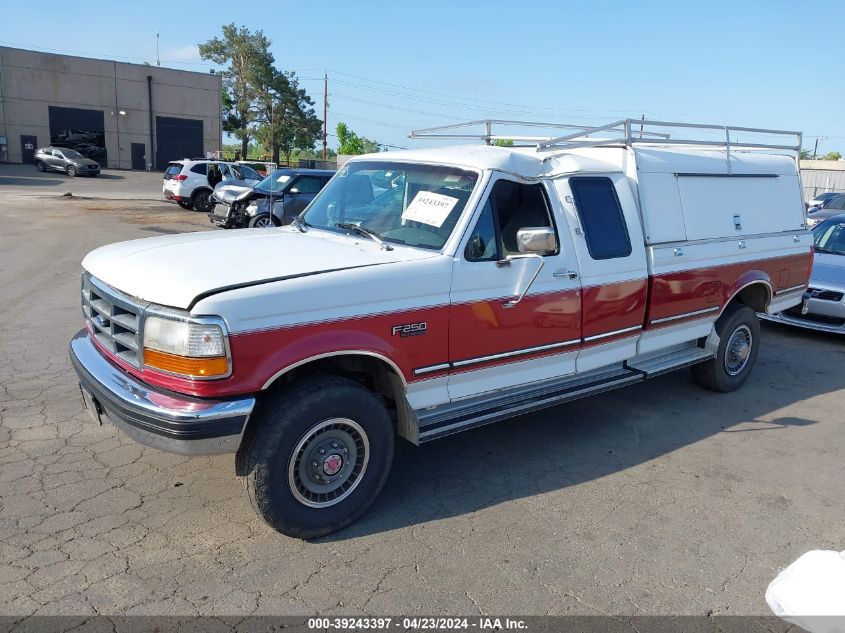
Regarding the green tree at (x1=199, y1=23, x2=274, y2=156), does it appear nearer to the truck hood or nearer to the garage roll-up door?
the garage roll-up door

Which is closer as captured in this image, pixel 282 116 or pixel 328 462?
pixel 328 462

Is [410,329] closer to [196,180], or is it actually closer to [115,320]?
[115,320]

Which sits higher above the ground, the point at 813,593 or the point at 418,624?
the point at 813,593

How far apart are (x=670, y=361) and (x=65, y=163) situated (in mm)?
40488

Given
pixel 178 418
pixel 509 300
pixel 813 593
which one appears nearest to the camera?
pixel 813 593

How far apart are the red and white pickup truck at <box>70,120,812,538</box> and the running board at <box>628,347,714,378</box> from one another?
1.4 inches

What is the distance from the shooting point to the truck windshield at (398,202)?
4.31 m

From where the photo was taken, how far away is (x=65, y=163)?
38.1 metres

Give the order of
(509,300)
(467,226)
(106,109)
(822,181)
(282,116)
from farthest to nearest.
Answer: (282,116) → (106,109) → (822,181) → (509,300) → (467,226)

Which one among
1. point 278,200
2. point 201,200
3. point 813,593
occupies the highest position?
point 278,200

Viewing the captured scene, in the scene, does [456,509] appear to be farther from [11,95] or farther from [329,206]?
[11,95]

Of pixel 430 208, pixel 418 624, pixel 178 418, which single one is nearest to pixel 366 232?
pixel 430 208

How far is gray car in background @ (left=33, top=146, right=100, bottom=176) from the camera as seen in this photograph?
38.1m

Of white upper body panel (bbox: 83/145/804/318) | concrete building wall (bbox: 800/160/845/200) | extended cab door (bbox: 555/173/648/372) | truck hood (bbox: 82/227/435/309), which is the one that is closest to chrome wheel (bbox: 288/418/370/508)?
white upper body panel (bbox: 83/145/804/318)
